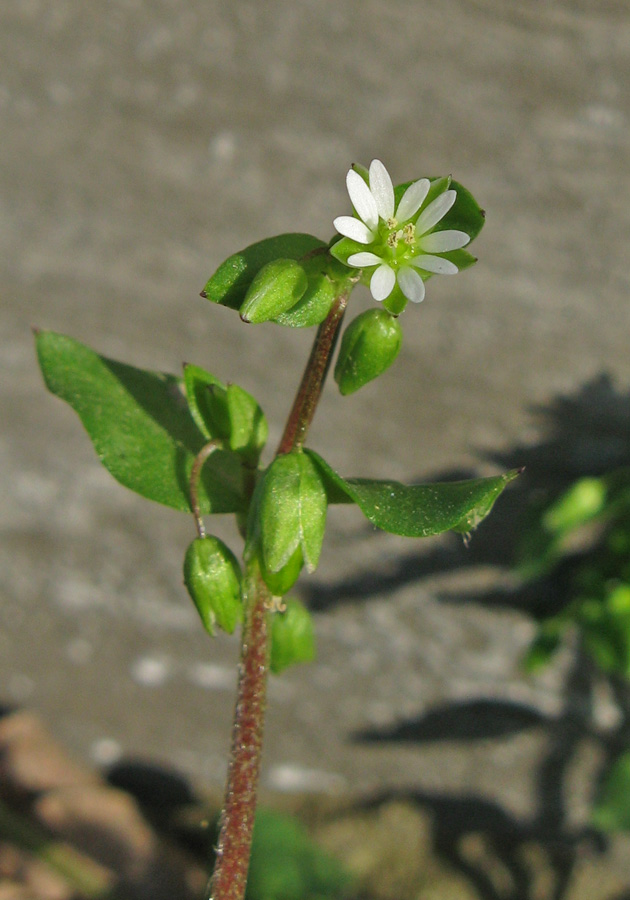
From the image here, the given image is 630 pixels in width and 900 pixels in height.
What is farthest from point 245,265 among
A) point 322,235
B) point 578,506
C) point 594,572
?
point 594,572

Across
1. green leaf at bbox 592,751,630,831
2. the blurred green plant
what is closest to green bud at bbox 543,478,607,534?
the blurred green plant

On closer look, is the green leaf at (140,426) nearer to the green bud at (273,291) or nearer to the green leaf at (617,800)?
the green bud at (273,291)

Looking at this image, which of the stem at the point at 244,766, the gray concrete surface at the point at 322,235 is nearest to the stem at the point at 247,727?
the stem at the point at 244,766

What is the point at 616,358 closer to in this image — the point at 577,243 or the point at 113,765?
the point at 577,243

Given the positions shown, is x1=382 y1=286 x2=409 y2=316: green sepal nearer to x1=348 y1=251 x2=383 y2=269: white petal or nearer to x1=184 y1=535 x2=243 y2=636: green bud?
x1=348 y1=251 x2=383 y2=269: white petal

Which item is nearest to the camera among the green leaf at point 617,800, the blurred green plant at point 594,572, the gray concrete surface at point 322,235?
the gray concrete surface at point 322,235

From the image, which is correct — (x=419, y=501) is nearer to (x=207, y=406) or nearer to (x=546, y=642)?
(x=207, y=406)

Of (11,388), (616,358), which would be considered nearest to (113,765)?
(11,388)
